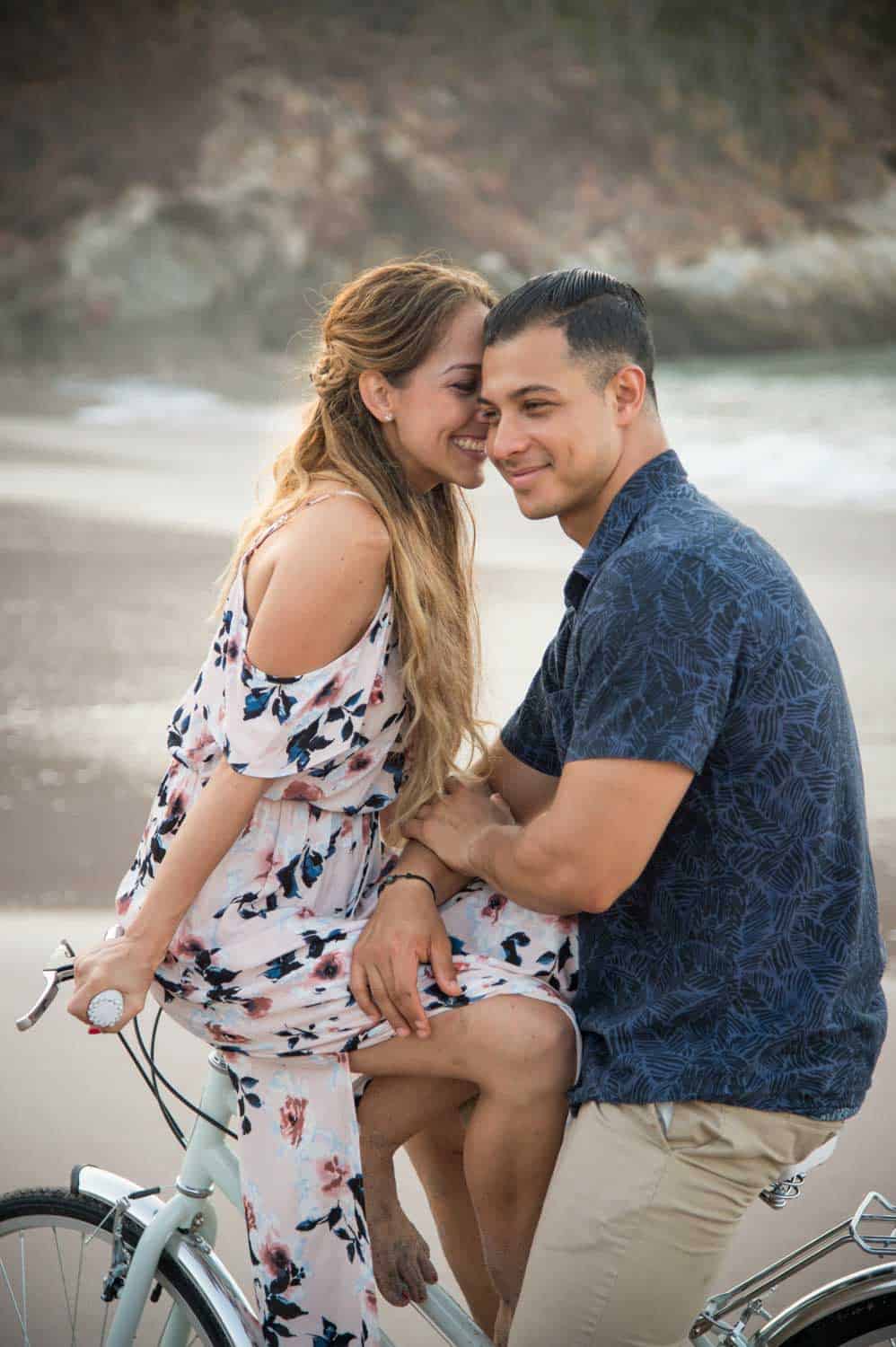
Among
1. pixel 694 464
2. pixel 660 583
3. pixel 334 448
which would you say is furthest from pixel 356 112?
pixel 660 583

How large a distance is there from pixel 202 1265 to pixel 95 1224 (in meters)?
0.14

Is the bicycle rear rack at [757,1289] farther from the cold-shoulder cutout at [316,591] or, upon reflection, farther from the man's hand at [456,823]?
the cold-shoulder cutout at [316,591]

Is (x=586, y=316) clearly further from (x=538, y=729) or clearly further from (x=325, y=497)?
(x=538, y=729)

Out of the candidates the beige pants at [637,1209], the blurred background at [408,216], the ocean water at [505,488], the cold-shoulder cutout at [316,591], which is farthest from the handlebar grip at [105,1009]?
the ocean water at [505,488]

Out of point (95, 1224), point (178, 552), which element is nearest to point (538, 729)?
point (95, 1224)

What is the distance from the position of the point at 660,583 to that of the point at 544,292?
383 mm

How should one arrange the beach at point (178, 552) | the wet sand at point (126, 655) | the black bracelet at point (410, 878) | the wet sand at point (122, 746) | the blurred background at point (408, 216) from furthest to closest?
the blurred background at point (408, 216)
the beach at point (178, 552)
the wet sand at point (126, 655)
the wet sand at point (122, 746)
the black bracelet at point (410, 878)

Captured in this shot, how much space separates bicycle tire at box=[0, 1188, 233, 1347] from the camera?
1.59 meters

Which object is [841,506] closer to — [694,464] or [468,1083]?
[694,464]

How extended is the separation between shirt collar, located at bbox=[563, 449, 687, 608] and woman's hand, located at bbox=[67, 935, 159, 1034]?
59 cm

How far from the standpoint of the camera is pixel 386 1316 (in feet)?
8.10

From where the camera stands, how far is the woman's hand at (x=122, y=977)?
1.49 metres

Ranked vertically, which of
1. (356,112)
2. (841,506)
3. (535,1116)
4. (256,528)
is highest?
(356,112)

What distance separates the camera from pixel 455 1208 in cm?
173
